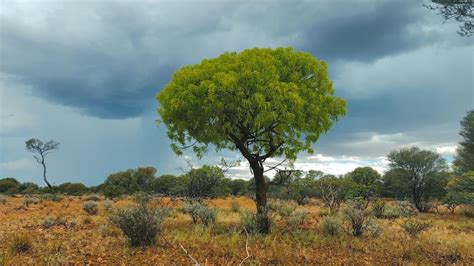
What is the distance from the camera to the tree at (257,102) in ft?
42.7

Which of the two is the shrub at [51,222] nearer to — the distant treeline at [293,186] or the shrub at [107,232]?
the shrub at [107,232]

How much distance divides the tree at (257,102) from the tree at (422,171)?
30470mm

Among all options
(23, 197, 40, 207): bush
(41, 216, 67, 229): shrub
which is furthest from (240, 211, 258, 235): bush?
(23, 197, 40, 207): bush

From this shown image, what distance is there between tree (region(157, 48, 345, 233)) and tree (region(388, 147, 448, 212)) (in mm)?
30470

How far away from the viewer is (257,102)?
42.1 ft

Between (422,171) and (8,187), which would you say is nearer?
(422,171)

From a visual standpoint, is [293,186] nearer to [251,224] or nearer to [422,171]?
[422,171]

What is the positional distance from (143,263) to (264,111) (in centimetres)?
639

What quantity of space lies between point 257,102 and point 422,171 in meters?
35.4

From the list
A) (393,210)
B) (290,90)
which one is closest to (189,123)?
(290,90)

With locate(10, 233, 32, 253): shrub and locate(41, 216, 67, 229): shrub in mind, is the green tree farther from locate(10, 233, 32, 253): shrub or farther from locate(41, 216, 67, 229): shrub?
locate(10, 233, 32, 253): shrub

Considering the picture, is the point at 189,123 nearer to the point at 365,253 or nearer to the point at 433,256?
the point at 365,253

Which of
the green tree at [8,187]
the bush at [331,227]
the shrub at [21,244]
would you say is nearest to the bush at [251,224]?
the bush at [331,227]

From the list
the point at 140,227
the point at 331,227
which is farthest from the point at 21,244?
the point at 331,227
